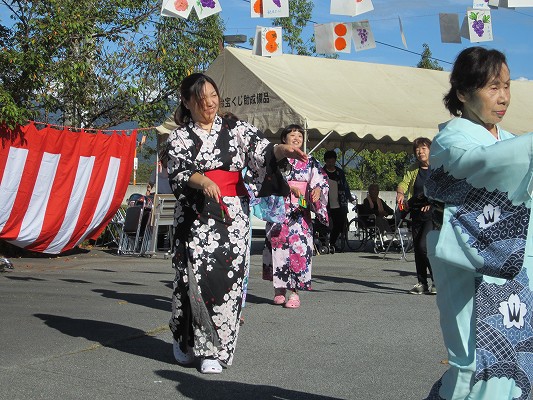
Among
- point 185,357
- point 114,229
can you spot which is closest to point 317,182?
point 185,357

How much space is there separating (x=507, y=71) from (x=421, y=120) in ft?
40.8

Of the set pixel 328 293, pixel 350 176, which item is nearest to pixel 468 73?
pixel 328 293

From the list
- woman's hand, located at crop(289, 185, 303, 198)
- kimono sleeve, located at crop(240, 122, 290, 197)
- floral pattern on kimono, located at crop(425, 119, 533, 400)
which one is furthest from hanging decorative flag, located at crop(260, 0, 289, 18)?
floral pattern on kimono, located at crop(425, 119, 533, 400)

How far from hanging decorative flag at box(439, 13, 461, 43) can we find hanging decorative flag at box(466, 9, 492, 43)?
0.60 feet

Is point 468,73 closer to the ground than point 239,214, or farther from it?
farther from it

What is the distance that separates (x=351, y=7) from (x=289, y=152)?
194 inches

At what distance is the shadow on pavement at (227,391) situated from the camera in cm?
493

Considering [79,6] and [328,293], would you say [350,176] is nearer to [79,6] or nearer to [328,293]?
[79,6]

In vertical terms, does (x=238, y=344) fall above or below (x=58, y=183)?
below

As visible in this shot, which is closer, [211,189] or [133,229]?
[211,189]

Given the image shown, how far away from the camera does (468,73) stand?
3.58m

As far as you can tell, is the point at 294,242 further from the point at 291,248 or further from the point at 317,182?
the point at 317,182

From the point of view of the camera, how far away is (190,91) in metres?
5.88

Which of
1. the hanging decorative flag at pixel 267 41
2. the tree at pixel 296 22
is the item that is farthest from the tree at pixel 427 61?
the hanging decorative flag at pixel 267 41
